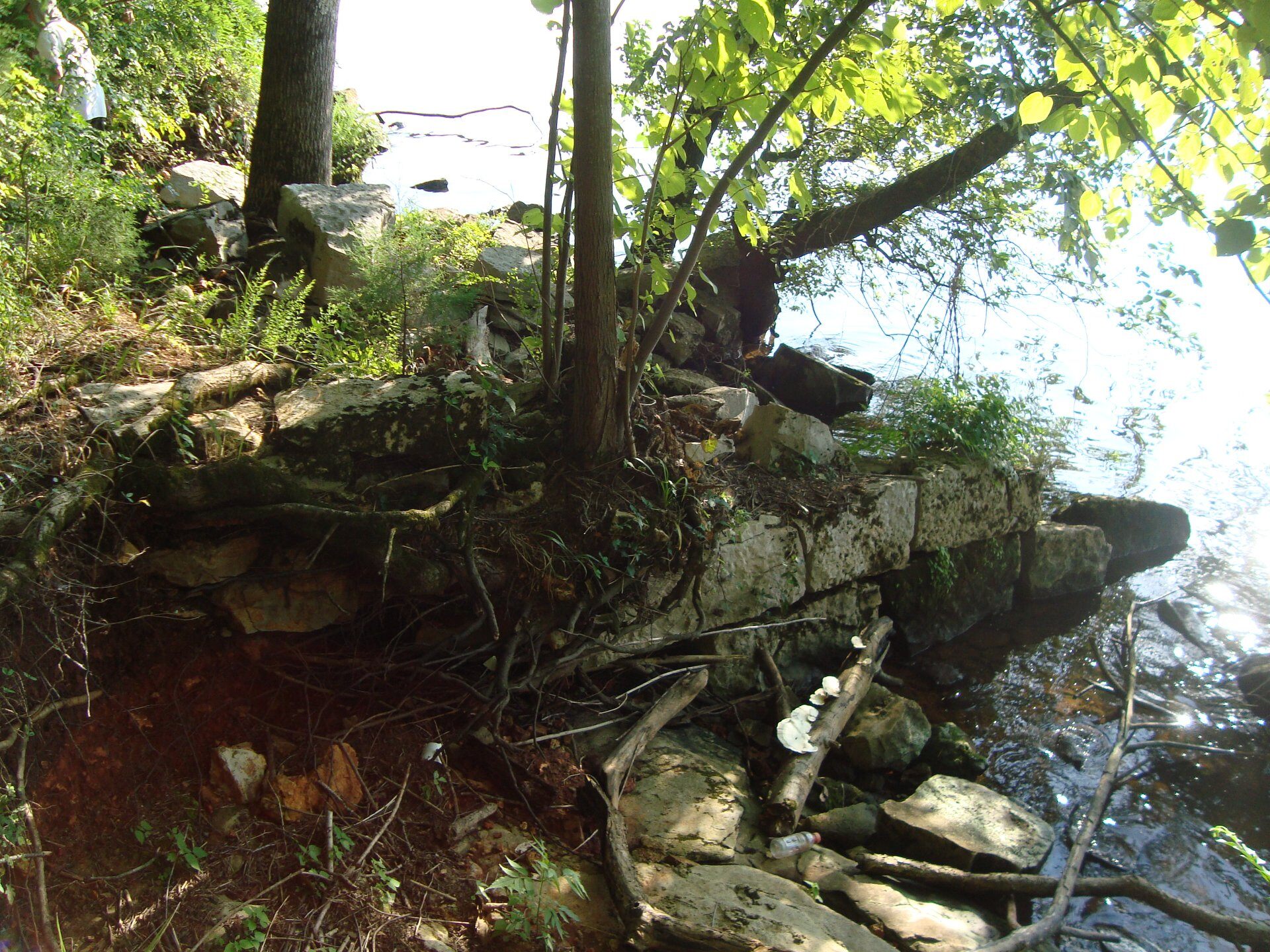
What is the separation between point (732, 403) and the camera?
5.12 metres

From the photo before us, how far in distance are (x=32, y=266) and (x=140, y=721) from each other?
223 centimetres

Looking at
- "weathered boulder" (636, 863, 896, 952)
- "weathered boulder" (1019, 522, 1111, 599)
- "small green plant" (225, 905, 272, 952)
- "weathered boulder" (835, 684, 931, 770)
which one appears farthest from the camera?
"weathered boulder" (1019, 522, 1111, 599)

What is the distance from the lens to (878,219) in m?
7.13

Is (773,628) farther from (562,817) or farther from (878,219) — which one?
(878,219)

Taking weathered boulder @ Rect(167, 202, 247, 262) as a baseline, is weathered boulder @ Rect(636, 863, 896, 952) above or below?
below

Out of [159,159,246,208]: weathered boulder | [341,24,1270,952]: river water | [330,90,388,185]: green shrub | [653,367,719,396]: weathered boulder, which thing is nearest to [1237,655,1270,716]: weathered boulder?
[341,24,1270,952]: river water

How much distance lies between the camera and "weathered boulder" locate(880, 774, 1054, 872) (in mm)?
3783

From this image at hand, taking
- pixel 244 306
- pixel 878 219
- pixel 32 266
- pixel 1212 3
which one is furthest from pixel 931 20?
pixel 32 266

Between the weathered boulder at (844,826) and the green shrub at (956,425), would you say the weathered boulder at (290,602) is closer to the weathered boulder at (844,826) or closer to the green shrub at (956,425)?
the weathered boulder at (844,826)

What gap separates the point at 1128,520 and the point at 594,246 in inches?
261

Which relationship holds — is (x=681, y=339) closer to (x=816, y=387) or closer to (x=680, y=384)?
(x=816, y=387)

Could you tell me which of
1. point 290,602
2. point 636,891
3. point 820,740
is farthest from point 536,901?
point 820,740

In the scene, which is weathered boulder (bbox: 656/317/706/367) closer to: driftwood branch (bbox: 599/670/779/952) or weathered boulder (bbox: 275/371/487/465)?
weathered boulder (bbox: 275/371/487/465)

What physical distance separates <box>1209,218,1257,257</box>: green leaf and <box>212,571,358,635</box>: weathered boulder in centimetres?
317
